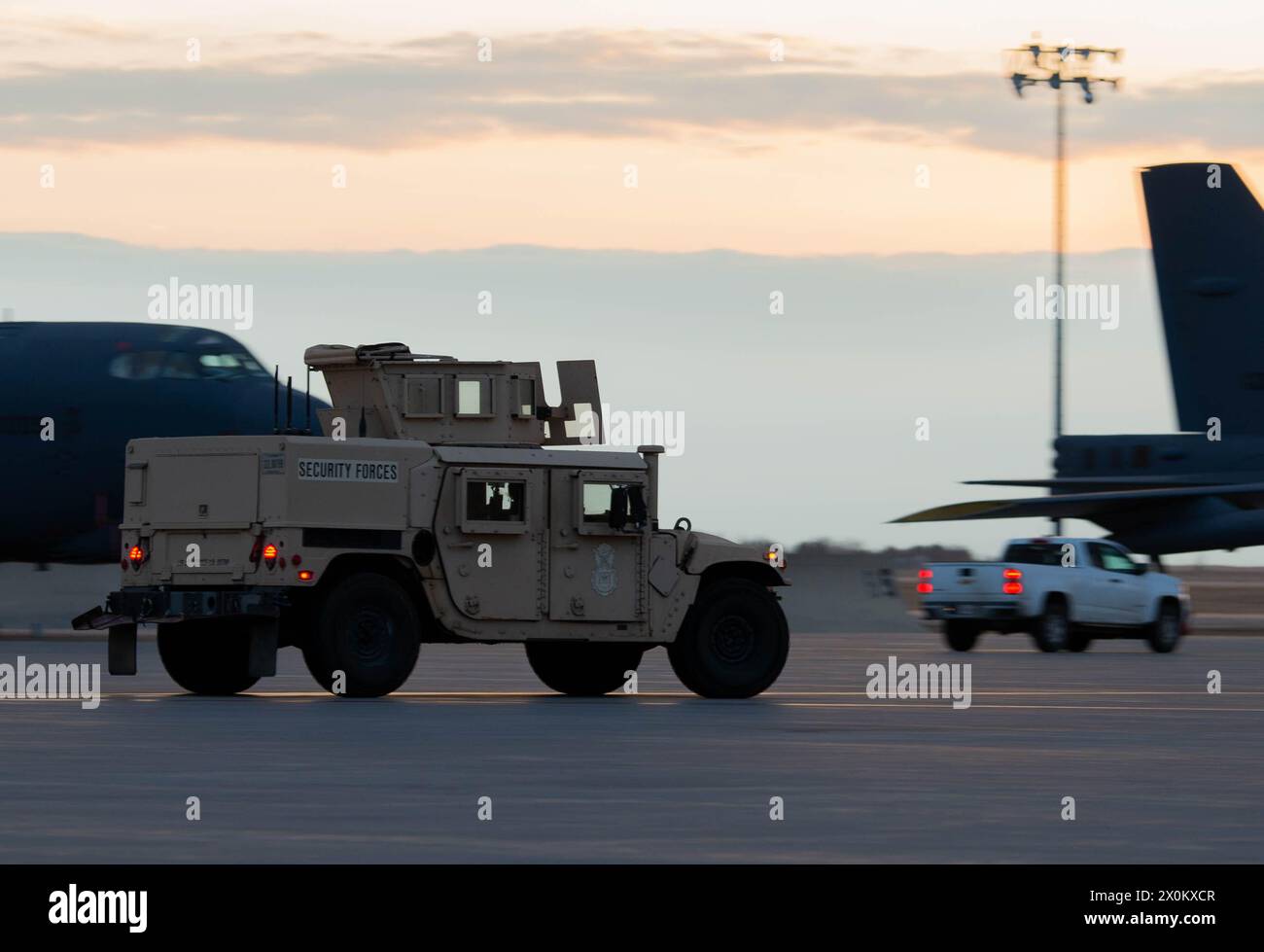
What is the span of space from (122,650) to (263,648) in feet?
4.82

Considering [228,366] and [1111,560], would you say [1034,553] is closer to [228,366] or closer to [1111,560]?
[1111,560]

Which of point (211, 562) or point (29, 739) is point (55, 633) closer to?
point (211, 562)

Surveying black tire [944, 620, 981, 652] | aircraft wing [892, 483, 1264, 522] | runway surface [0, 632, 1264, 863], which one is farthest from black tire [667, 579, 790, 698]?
aircraft wing [892, 483, 1264, 522]

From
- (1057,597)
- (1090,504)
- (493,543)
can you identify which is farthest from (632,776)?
(1090,504)

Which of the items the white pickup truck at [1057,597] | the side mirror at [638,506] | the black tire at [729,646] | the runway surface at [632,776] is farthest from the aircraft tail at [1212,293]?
the side mirror at [638,506]

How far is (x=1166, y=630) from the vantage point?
37.4m

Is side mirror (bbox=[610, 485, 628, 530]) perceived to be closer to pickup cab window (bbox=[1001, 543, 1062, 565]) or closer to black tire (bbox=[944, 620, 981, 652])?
black tire (bbox=[944, 620, 981, 652])

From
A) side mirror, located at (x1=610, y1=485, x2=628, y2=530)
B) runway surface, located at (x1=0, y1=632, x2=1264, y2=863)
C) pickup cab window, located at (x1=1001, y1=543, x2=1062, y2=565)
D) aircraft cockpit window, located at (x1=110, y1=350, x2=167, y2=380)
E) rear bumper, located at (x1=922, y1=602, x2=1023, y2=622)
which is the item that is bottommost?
runway surface, located at (x1=0, y1=632, x2=1264, y2=863)

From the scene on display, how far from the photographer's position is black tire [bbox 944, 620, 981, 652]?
3647 cm

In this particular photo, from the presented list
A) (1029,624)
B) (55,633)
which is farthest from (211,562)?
(55,633)

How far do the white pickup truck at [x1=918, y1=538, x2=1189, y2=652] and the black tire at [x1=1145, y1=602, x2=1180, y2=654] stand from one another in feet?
0.05
